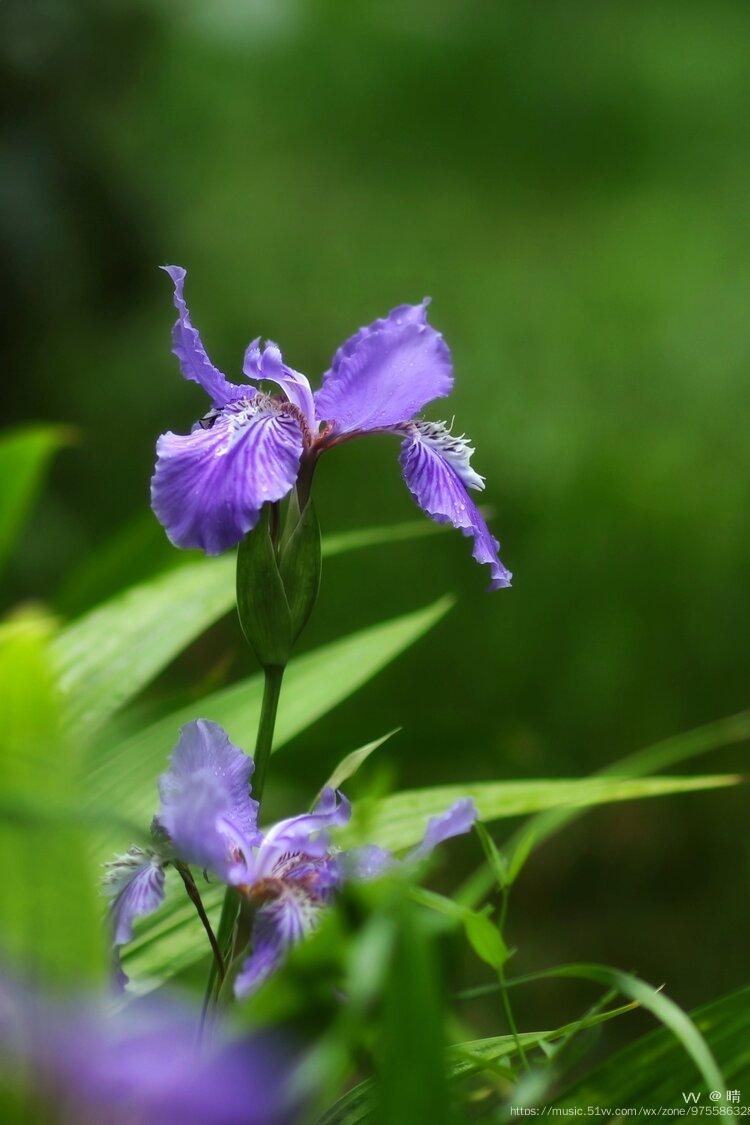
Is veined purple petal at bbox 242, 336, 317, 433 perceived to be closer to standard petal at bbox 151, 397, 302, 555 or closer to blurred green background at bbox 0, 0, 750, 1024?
standard petal at bbox 151, 397, 302, 555

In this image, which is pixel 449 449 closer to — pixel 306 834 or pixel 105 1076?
pixel 306 834

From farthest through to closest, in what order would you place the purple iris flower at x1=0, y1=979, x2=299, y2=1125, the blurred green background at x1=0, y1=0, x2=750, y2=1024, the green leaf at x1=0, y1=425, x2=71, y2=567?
1. the blurred green background at x1=0, y1=0, x2=750, y2=1024
2. the green leaf at x1=0, y1=425, x2=71, y2=567
3. the purple iris flower at x1=0, y1=979, x2=299, y2=1125

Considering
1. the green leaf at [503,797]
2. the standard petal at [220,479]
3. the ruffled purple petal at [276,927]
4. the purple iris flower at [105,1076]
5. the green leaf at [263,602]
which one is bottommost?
the purple iris flower at [105,1076]

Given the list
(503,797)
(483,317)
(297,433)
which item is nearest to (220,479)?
(297,433)

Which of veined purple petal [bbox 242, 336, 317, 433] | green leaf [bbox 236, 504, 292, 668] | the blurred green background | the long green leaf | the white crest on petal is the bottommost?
green leaf [bbox 236, 504, 292, 668]

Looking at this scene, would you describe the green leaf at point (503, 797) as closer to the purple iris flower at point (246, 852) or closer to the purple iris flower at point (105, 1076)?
the purple iris flower at point (246, 852)

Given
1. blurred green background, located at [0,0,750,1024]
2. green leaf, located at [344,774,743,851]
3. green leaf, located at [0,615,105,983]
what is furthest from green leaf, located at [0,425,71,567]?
green leaf, located at [0,615,105,983]

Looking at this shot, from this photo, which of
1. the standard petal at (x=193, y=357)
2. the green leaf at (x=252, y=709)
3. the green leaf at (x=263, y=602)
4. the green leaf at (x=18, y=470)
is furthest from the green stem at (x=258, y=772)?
the green leaf at (x=18, y=470)
